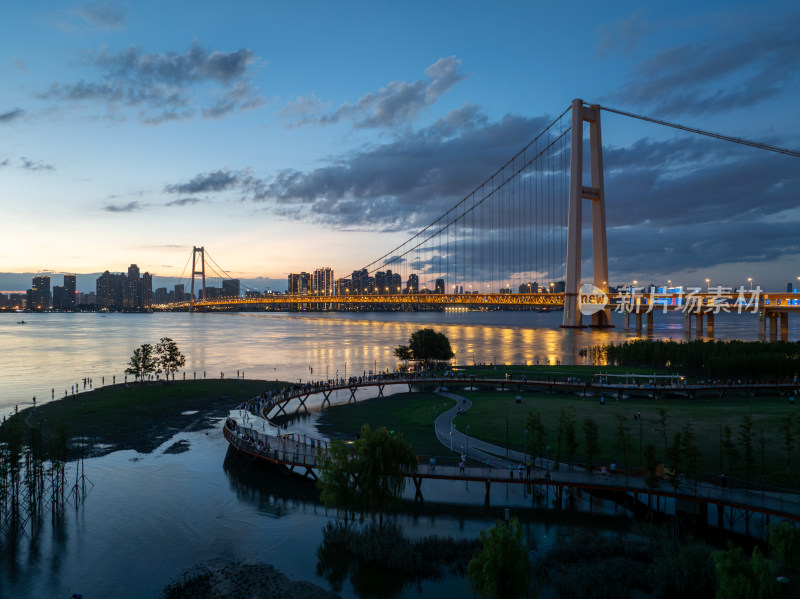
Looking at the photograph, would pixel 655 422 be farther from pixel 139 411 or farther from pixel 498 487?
pixel 139 411

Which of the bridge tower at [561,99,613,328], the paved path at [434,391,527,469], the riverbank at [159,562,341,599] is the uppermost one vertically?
the bridge tower at [561,99,613,328]

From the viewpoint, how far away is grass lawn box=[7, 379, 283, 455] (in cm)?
3788

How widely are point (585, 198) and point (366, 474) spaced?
107975 millimetres

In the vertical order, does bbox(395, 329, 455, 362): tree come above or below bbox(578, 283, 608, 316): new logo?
below

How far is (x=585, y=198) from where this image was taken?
390 ft

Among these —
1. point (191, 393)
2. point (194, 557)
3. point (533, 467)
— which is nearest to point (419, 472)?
point (533, 467)

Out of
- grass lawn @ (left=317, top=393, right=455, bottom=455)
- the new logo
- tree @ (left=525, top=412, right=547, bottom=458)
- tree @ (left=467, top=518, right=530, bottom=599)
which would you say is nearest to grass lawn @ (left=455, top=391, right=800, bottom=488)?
tree @ (left=525, top=412, right=547, bottom=458)

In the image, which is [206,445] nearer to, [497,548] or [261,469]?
[261,469]

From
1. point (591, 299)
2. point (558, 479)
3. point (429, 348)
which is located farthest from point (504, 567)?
point (591, 299)

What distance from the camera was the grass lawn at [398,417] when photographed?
35.5 m

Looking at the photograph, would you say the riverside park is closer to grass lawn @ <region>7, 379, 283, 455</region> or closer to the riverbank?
the riverbank

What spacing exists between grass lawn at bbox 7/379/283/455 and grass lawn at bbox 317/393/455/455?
9656 mm

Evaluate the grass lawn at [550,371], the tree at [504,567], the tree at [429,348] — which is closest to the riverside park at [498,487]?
the tree at [504,567]

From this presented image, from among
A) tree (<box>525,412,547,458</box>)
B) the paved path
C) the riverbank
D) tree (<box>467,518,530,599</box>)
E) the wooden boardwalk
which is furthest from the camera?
tree (<box>525,412,547,458</box>)
